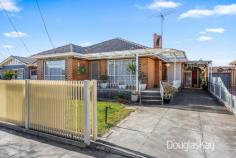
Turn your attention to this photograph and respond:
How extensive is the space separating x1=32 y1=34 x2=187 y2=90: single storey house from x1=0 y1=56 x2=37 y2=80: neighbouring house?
665 centimetres

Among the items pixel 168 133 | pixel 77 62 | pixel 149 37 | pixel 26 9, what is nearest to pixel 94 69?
pixel 77 62

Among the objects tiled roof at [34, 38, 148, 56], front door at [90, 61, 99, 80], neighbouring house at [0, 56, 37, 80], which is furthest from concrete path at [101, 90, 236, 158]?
neighbouring house at [0, 56, 37, 80]

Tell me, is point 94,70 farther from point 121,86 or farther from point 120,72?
point 121,86

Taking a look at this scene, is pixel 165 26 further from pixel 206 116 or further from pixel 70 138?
pixel 70 138

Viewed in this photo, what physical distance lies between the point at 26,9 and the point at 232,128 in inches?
496

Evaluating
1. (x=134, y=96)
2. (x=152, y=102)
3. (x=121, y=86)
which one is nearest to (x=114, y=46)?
(x=121, y=86)

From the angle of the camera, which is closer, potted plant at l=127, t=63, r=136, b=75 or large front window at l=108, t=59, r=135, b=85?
potted plant at l=127, t=63, r=136, b=75

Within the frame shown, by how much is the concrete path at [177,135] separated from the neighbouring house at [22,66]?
20.3 metres

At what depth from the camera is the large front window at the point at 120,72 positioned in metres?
16.5

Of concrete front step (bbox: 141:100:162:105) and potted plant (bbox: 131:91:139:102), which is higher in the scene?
potted plant (bbox: 131:91:139:102)

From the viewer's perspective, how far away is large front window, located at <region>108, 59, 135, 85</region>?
54.0ft

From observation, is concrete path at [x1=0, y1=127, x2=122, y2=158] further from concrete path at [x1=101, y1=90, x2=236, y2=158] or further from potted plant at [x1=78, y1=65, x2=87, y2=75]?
potted plant at [x1=78, y1=65, x2=87, y2=75]

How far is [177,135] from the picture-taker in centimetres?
617

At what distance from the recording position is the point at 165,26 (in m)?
19.0
